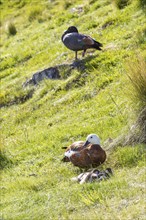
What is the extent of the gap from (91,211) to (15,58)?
11029mm

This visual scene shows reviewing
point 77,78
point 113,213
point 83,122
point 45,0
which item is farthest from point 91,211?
point 45,0

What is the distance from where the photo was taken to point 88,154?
26.6ft

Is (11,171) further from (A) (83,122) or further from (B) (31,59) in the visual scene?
(B) (31,59)

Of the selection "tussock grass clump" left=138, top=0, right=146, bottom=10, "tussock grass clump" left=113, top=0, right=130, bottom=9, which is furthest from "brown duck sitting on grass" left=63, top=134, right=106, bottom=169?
"tussock grass clump" left=113, top=0, right=130, bottom=9

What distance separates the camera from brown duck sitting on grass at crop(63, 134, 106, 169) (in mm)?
8016

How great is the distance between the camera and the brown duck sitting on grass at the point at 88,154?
26.3ft

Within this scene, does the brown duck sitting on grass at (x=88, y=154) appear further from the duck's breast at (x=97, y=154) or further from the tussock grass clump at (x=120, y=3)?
the tussock grass clump at (x=120, y=3)

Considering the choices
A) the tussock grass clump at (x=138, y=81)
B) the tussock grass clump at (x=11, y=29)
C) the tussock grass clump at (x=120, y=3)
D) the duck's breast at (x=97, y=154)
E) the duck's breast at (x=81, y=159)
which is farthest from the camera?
the tussock grass clump at (x=11, y=29)

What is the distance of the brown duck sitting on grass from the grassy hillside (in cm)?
17

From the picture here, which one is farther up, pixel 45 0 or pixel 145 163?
pixel 145 163

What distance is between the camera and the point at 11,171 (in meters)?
9.29

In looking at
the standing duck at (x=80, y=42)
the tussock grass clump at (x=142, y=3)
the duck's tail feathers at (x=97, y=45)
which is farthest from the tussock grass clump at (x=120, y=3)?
the duck's tail feathers at (x=97, y=45)

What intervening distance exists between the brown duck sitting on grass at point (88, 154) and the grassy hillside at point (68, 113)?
172mm

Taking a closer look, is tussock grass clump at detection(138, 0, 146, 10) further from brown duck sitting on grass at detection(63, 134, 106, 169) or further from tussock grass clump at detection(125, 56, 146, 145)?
brown duck sitting on grass at detection(63, 134, 106, 169)
